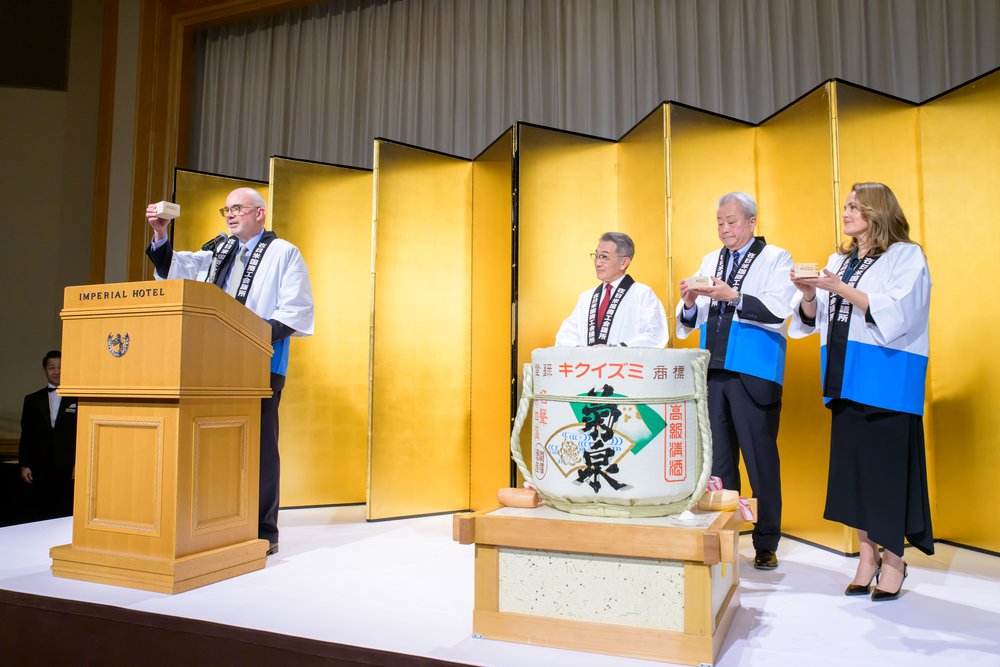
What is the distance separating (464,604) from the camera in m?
2.29

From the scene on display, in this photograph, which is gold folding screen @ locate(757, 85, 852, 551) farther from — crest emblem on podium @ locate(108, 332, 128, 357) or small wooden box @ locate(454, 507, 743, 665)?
crest emblem on podium @ locate(108, 332, 128, 357)

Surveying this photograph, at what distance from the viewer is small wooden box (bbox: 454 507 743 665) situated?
5.56 feet

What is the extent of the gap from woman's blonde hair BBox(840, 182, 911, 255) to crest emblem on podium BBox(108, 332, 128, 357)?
252 cm

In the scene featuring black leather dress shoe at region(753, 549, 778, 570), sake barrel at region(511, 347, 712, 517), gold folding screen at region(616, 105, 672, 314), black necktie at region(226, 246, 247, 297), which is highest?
gold folding screen at region(616, 105, 672, 314)

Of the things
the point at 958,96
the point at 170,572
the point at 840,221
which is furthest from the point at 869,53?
the point at 170,572

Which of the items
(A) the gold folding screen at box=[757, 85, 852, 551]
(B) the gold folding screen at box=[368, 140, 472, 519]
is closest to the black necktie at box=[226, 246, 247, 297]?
(B) the gold folding screen at box=[368, 140, 472, 519]

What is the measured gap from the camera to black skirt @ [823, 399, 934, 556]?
2.41 m

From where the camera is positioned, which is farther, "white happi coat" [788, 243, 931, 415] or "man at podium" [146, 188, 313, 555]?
"man at podium" [146, 188, 313, 555]

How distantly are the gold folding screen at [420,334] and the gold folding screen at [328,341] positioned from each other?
1.61ft

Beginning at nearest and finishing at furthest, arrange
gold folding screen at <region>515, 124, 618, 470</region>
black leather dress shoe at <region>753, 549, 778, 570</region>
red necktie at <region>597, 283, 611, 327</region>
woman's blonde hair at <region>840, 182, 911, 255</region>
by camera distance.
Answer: woman's blonde hair at <region>840, 182, 911, 255</region>, black leather dress shoe at <region>753, 549, 778, 570</region>, red necktie at <region>597, 283, 611, 327</region>, gold folding screen at <region>515, 124, 618, 470</region>

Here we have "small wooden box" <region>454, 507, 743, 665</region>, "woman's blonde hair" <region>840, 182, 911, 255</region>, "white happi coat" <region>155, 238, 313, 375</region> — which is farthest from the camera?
"white happi coat" <region>155, 238, 313, 375</region>

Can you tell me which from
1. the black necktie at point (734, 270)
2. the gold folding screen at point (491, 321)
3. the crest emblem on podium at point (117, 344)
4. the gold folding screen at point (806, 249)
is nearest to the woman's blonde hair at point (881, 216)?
the black necktie at point (734, 270)

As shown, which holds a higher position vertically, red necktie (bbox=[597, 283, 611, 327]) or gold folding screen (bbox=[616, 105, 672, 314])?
gold folding screen (bbox=[616, 105, 672, 314])

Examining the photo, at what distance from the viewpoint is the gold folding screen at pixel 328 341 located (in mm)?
4395
